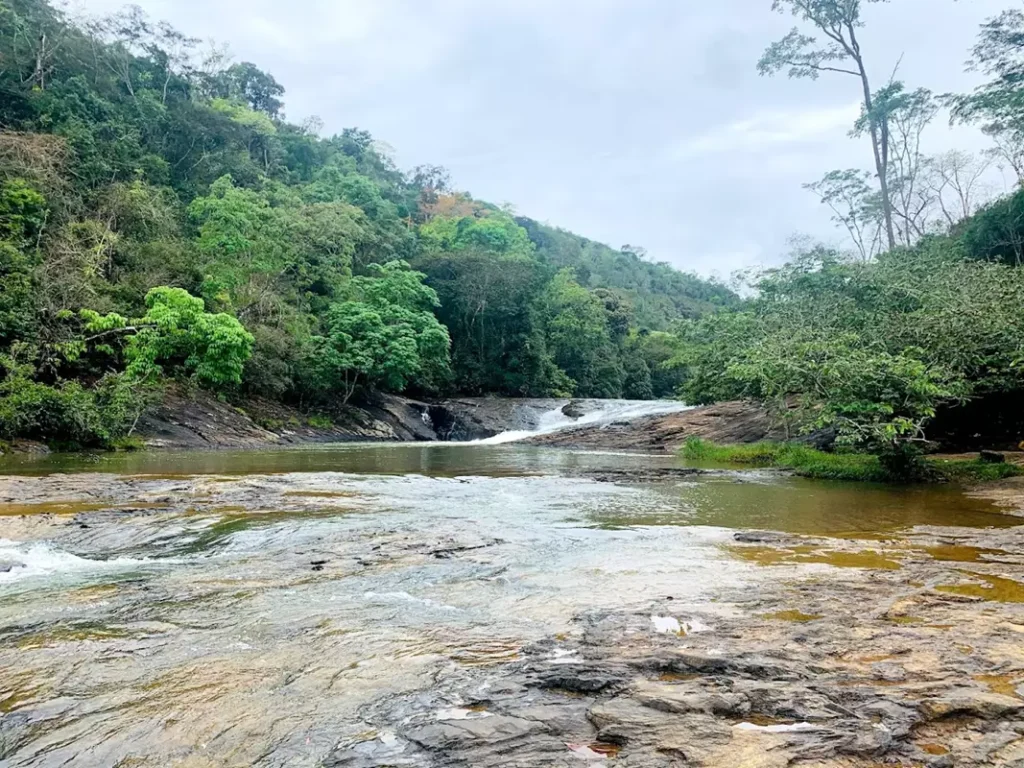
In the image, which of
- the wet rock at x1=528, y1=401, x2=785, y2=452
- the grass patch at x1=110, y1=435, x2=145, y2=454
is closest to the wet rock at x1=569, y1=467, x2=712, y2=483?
the wet rock at x1=528, y1=401, x2=785, y2=452

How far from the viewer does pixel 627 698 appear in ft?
9.29

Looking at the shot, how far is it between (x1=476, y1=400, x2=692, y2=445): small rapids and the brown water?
17.9 m

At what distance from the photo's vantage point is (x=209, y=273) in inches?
1110

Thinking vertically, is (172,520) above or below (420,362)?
below

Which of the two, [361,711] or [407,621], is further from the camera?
[407,621]

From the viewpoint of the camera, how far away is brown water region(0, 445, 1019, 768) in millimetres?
2742

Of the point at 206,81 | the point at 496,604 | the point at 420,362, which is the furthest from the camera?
the point at 206,81

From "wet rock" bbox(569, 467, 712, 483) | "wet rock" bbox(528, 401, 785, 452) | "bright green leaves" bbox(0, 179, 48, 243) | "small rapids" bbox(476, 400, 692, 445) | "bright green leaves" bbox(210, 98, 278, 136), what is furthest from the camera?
"bright green leaves" bbox(210, 98, 278, 136)

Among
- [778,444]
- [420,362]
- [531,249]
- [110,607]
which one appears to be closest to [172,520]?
[110,607]

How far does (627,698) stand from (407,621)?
1.68m

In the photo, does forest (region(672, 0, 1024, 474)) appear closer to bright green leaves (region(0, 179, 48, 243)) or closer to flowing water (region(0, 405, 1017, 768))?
flowing water (region(0, 405, 1017, 768))

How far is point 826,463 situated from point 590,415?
1821cm

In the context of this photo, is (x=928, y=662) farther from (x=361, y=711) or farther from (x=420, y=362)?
(x=420, y=362)

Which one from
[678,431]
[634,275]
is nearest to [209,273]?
[678,431]
